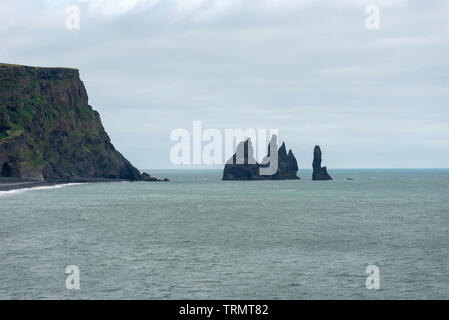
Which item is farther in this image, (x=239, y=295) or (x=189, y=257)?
(x=189, y=257)

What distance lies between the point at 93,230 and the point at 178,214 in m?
26.5

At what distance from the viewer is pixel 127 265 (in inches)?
1710

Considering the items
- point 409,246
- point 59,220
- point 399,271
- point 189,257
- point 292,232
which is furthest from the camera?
point 59,220

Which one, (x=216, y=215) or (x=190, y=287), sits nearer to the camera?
(x=190, y=287)

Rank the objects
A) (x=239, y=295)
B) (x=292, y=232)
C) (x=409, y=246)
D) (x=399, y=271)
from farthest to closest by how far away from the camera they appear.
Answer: (x=292, y=232) < (x=409, y=246) < (x=399, y=271) < (x=239, y=295)

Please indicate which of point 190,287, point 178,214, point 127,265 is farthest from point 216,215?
point 190,287

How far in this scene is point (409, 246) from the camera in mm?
53844

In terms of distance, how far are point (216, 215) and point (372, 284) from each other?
5501cm

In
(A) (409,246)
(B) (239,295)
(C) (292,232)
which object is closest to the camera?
(B) (239,295)
